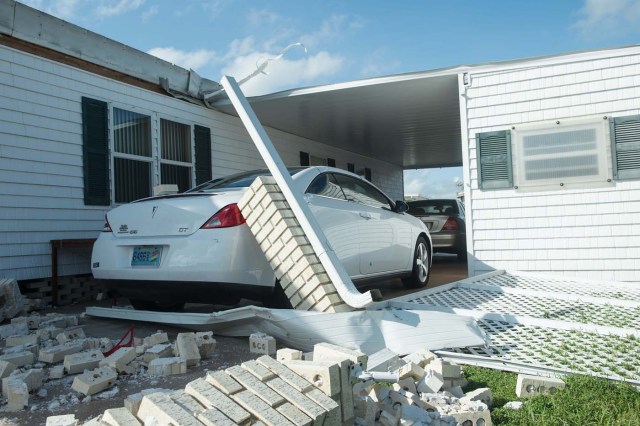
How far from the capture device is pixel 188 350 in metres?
3.70

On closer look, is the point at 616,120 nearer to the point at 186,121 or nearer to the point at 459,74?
the point at 459,74

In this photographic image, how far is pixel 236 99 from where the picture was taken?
210 inches

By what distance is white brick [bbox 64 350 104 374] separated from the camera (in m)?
3.51

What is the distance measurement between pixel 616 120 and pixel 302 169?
4.54 m

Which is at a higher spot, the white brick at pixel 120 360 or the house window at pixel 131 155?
the house window at pixel 131 155

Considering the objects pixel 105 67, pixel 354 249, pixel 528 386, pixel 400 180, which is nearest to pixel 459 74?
pixel 354 249

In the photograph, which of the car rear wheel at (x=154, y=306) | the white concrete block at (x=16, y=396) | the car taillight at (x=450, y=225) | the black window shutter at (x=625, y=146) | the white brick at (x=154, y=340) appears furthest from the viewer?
the car taillight at (x=450, y=225)

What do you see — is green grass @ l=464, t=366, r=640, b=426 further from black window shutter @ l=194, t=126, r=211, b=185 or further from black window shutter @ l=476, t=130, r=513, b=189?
black window shutter @ l=194, t=126, r=211, b=185

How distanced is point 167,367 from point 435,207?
865 centimetres

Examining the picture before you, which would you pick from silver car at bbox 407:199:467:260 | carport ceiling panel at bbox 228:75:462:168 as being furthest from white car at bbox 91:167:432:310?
silver car at bbox 407:199:467:260

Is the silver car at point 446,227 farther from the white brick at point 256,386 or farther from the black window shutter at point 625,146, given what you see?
the white brick at point 256,386

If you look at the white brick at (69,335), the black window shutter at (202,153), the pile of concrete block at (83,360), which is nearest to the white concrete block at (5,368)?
the pile of concrete block at (83,360)

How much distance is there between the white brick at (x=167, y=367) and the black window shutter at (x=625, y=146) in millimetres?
6216

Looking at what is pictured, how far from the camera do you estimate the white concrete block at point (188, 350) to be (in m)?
3.68
